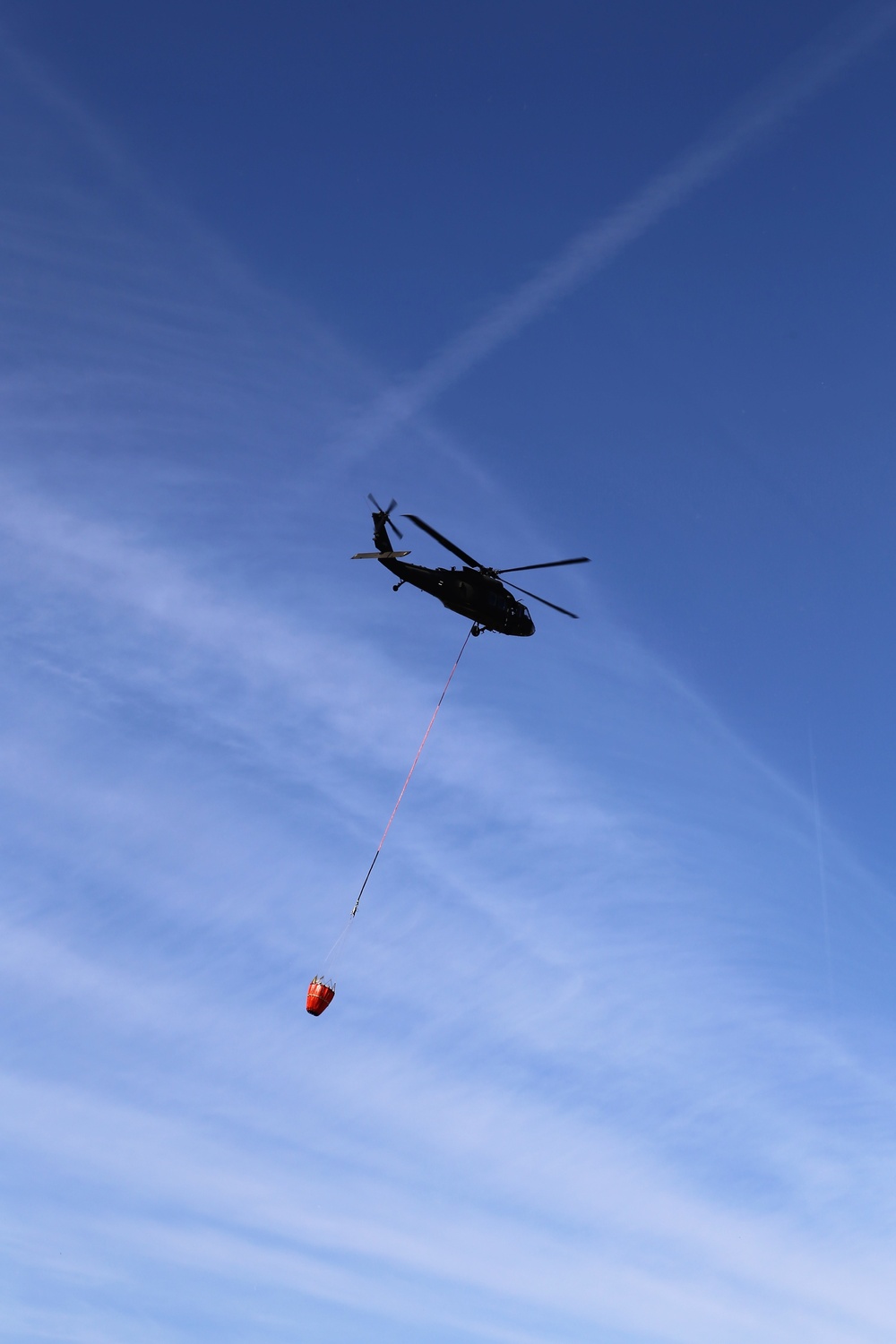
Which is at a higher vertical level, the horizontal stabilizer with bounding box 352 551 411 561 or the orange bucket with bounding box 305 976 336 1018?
the horizontal stabilizer with bounding box 352 551 411 561

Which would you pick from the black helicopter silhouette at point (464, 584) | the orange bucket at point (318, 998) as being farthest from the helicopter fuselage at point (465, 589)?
the orange bucket at point (318, 998)

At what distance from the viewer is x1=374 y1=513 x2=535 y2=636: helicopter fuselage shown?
56156 millimetres

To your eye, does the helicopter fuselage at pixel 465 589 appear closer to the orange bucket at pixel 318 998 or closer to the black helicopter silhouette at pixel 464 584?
the black helicopter silhouette at pixel 464 584

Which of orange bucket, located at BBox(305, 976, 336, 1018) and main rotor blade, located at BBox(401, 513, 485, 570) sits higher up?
main rotor blade, located at BBox(401, 513, 485, 570)

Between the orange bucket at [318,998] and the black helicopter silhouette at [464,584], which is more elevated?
the black helicopter silhouette at [464,584]

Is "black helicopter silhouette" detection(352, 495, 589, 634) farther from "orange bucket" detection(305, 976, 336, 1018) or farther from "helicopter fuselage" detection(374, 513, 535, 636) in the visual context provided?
"orange bucket" detection(305, 976, 336, 1018)

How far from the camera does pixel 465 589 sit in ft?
187

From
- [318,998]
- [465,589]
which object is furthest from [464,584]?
[318,998]

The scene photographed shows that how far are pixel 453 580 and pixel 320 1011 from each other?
25353mm

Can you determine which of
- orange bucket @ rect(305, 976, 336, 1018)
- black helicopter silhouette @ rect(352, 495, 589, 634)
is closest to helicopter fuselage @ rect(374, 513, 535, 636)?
black helicopter silhouette @ rect(352, 495, 589, 634)

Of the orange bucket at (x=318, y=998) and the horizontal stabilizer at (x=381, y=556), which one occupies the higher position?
the horizontal stabilizer at (x=381, y=556)

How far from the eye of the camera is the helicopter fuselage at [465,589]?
5616 centimetres

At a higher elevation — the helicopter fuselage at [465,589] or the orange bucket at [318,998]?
the helicopter fuselage at [465,589]

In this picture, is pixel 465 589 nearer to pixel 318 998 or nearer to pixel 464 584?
pixel 464 584
